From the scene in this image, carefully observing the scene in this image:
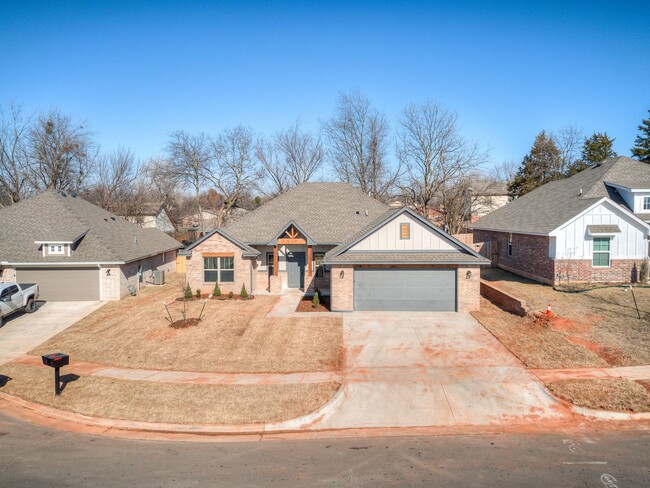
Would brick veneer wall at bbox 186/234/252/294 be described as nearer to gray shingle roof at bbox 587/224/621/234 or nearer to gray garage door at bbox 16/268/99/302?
gray garage door at bbox 16/268/99/302

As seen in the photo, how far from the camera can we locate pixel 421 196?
43.3m

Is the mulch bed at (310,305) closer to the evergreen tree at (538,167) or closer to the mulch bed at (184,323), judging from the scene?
the mulch bed at (184,323)

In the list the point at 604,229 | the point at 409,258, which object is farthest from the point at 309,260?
the point at 604,229

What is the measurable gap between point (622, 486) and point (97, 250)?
23517 millimetres

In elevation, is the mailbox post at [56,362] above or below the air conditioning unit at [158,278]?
below

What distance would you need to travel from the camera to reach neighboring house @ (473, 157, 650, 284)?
21719 mm

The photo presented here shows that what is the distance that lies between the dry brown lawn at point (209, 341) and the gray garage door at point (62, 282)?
9.20ft

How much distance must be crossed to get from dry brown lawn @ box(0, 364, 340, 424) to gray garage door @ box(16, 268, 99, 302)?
35.1 ft

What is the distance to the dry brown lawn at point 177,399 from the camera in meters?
9.40

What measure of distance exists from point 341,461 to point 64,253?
68.2 ft

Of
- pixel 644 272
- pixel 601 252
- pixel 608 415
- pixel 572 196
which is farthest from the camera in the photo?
pixel 572 196

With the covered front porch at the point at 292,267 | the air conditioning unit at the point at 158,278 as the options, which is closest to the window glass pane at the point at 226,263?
the covered front porch at the point at 292,267

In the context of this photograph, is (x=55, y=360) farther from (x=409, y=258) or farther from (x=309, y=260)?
(x=309, y=260)

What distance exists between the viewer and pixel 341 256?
60.3 feet
